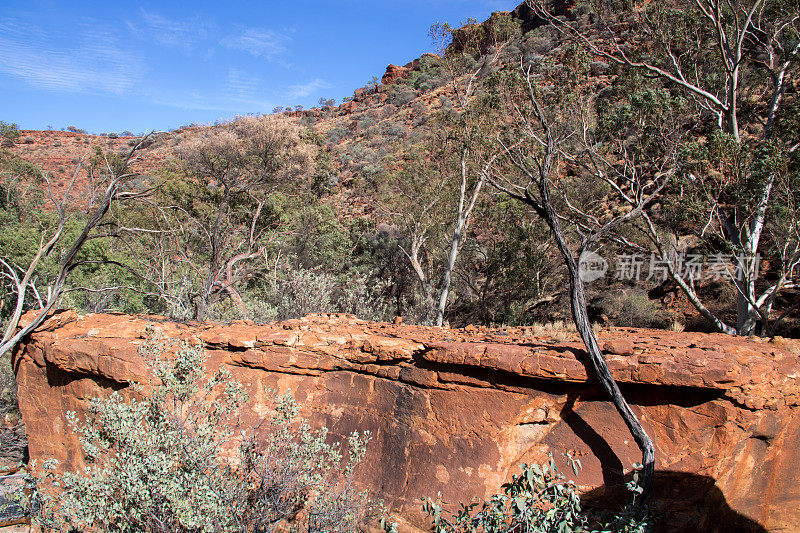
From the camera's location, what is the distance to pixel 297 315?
406 inches

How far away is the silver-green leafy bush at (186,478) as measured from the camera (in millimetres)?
3842

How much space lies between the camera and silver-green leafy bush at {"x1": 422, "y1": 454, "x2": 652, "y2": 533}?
12.7 feet

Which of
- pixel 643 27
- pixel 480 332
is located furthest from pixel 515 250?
pixel 480 332

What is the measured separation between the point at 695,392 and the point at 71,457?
25.3 feet

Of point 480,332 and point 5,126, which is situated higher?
point 5,126

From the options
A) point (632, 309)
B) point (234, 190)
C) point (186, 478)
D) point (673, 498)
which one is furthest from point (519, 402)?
point (234, 190)

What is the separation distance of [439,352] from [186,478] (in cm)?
264

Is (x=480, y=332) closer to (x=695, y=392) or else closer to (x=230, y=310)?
(x=695, y=392)

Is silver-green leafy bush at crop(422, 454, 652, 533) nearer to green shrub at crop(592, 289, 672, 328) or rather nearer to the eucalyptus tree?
the eucalyptus tree

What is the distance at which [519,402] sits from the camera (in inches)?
192

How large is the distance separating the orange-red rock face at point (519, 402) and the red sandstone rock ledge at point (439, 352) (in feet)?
0.06
